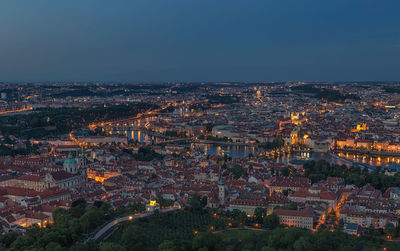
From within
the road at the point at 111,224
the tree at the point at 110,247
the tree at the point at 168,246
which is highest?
the tree at the point at 110,247

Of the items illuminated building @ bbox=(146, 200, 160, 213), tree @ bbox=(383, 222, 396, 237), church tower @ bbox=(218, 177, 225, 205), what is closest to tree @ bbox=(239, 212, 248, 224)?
church tower @ bbox=(218, 177, 225, 205)

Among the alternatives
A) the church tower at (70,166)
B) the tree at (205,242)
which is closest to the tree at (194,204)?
the tree at (205,242)

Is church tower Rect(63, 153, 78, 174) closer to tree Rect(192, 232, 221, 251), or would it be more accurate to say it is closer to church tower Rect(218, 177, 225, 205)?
church tower Rect(218, 177, 225, 205)

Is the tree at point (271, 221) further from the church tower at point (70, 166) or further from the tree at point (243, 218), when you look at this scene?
the church tower at point (70, 166)

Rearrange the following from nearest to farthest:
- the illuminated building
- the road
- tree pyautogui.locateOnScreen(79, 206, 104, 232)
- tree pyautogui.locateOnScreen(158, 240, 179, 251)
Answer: tree pyautogui.locateOnScreen(158, 240, 179, 251) → the road → tree pyautogui.locateOnScreen(79, 206, 104, 232) → the illuminated building

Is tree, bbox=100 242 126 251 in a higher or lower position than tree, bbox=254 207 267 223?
higher

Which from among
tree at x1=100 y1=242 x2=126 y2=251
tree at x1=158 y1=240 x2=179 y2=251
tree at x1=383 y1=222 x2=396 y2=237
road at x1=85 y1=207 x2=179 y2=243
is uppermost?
tree at x1=100 y1=242 x2=126 y2=251

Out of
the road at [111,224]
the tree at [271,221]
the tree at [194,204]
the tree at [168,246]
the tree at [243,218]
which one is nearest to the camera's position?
the tree at [168,246]

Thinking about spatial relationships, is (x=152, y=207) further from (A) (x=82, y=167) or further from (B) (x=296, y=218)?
(A) (x=82, y=167)
